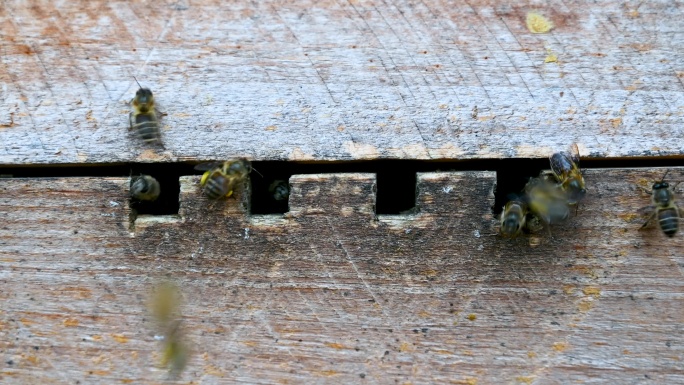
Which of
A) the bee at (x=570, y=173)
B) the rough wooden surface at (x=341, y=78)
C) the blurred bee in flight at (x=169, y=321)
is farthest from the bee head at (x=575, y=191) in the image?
the blurred bee in flight at (x=169, y=321)

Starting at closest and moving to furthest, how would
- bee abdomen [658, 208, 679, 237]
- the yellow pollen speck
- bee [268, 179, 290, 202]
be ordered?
bee abdomen [658, 208, 679, 237] < the yellow pollen speck < bee [268, 179, 290, 202]

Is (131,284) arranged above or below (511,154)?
below

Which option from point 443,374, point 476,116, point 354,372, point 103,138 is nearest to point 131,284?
point 103,138

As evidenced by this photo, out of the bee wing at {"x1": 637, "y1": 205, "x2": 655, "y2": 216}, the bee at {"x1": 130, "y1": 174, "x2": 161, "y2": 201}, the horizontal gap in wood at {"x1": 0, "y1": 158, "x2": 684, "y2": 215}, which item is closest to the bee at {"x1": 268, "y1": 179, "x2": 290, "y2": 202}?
the horizontal gap in wood at {"x1": 0, "y1": 158, "x2": 684, "y2": 215}

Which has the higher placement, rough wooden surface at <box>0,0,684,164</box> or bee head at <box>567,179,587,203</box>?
rough wooden surface at <box>0,0,684,164</box>

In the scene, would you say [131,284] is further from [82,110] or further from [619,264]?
[619,264]

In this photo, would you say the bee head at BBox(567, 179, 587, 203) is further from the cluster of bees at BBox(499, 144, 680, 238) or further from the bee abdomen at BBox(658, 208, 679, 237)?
the bee abdomen at BBox(658, 208, 679, 237)

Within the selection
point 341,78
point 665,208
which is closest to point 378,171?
point 341,78

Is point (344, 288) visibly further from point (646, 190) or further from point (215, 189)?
point (646, 190)
